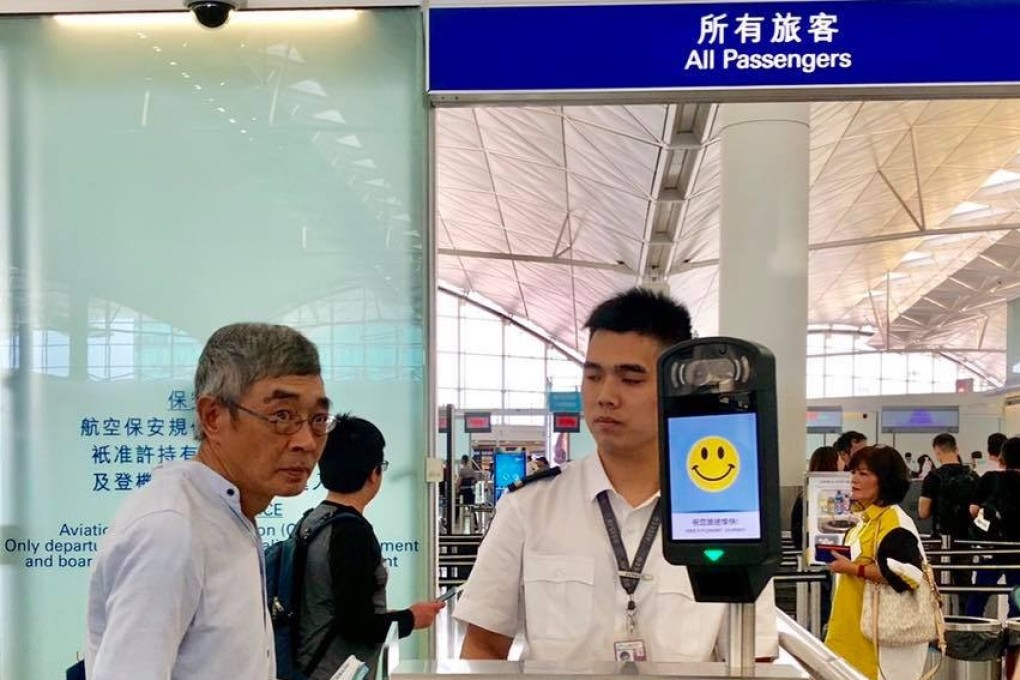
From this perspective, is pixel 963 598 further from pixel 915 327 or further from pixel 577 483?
pixel 915 327

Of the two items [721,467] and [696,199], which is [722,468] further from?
[696,199]

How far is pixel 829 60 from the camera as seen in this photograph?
4.00 meters

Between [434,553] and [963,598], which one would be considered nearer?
[434,553]

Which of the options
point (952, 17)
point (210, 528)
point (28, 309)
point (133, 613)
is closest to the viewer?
point (133, 613)

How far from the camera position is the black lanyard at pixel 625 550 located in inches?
89.2

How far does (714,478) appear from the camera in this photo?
4.79 ft

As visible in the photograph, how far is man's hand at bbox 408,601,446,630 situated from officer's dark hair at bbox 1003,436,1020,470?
605cm

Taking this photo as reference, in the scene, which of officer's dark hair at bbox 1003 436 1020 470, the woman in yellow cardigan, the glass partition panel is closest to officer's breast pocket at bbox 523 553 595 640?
the glass partition panel

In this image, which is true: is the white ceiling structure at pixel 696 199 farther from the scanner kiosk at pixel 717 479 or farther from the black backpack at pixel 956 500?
the scanner kiosk at pixel 717 479

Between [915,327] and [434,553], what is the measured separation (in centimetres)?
4450

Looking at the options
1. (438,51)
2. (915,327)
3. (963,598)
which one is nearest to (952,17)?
(438,51)

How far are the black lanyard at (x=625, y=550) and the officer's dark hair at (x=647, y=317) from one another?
38 centimetres

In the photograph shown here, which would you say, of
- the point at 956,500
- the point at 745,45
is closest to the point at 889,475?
the point at 745,45

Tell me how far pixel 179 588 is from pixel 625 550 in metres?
0.98
